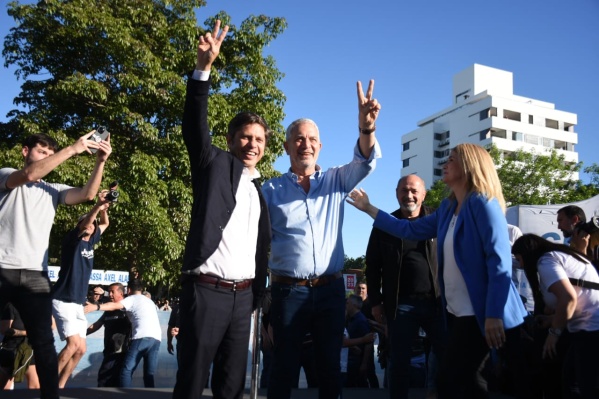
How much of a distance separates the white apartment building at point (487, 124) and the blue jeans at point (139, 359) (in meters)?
64.5

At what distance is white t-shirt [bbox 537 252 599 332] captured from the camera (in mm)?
3873

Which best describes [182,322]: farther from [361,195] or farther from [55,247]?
[55,247]

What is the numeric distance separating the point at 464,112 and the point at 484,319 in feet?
265

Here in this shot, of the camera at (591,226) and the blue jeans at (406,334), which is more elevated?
the camera at (591,226)

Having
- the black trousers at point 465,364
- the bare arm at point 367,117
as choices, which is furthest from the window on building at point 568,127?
the black trousers at point 465,364

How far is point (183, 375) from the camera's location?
9.98ft

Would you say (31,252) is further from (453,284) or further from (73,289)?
(453,284)

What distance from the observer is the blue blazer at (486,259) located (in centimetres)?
322

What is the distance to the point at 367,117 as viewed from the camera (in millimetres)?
3797

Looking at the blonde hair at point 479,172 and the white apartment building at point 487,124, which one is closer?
the blonde hair at point 479,172

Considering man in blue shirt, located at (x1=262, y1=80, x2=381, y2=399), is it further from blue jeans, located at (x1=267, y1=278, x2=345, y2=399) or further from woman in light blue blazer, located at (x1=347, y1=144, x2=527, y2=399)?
woman in light blue blazer, located at (x1=347, y1=144, x2=527, y2=399)

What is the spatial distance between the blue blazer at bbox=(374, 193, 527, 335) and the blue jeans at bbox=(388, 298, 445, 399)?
1.42 metres

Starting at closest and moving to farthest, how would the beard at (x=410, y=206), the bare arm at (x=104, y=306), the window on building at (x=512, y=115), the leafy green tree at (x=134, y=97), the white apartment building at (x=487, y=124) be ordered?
the beard at (x=410, y=206) → the bare arm at (x=104, y=306) → the leafy green tree at (x=134, y=97) → the white apartment building at (x=487, y=124) → the window on building at (x=512, y=115)

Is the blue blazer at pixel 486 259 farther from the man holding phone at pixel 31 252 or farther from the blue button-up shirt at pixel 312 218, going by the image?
the man holding phone at pixel 31 252
